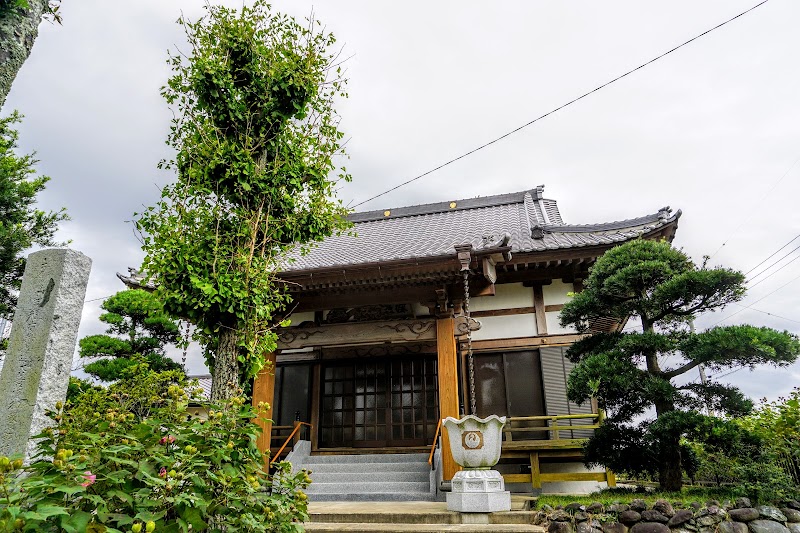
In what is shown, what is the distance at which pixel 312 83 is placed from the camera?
5.60 m

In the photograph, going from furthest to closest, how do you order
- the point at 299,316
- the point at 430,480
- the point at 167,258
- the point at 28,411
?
the point at 299,316
the point at 430,480
the point at 167,258
the point at 28,411

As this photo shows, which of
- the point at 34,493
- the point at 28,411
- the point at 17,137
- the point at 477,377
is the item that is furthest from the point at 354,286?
the point at 17,137

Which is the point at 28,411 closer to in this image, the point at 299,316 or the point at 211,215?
the point at 211,215

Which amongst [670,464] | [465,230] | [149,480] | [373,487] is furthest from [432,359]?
[149,480]

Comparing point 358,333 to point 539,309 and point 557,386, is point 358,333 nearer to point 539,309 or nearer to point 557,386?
point 539,309

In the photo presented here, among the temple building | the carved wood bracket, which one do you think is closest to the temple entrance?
the temple building

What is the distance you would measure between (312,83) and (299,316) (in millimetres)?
5303

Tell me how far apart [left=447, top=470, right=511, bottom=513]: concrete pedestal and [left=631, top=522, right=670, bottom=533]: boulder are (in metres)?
1.42

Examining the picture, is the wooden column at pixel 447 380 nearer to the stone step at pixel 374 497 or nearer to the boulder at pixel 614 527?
the stone step at pixel 374 497

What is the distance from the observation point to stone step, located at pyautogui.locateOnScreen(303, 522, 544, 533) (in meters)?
4.98

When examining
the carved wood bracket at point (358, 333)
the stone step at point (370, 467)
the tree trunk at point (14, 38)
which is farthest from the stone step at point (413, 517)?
the tree trunk at point (14, 38)

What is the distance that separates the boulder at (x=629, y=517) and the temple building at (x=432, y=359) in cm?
255

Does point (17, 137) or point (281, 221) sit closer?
point (281, 221)

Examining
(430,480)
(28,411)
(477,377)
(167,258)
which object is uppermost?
(167,258)
